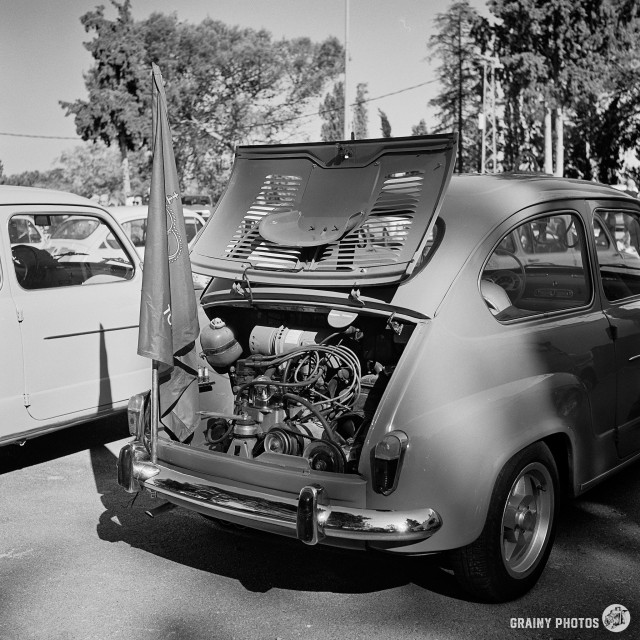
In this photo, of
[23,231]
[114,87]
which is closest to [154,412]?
[23,231]

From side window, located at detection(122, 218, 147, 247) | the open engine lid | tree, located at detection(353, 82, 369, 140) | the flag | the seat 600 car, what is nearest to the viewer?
the seat 600 car

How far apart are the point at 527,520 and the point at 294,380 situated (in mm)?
1345

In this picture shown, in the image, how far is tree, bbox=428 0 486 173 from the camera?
33.6 metres

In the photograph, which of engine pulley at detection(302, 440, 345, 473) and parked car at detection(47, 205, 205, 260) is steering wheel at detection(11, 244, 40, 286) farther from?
engine pulley at detection(302, 440, 345, 473)

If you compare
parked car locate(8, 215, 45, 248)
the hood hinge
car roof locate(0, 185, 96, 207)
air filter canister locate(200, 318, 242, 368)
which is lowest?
air filter canister locate(200, 318, 242, 368)

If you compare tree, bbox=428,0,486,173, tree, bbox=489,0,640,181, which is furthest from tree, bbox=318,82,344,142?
tree, bbox=489,0,640,181

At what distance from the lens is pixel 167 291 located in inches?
150

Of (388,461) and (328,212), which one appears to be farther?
(328,212)

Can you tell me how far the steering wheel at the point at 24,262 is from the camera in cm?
560

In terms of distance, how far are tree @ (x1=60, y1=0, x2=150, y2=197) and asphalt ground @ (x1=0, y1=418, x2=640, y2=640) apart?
1459 inches

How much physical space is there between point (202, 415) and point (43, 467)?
2229 millimetres

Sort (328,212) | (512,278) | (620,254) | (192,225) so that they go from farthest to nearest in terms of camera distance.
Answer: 1. (192,225)
2. (620,254)
3. (328,212)
4. (512,278)

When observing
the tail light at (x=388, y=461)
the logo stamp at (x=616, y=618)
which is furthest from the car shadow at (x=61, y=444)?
the logo stamp at (x=616, y=618)

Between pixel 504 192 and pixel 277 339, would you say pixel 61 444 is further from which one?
pixel 504 192
